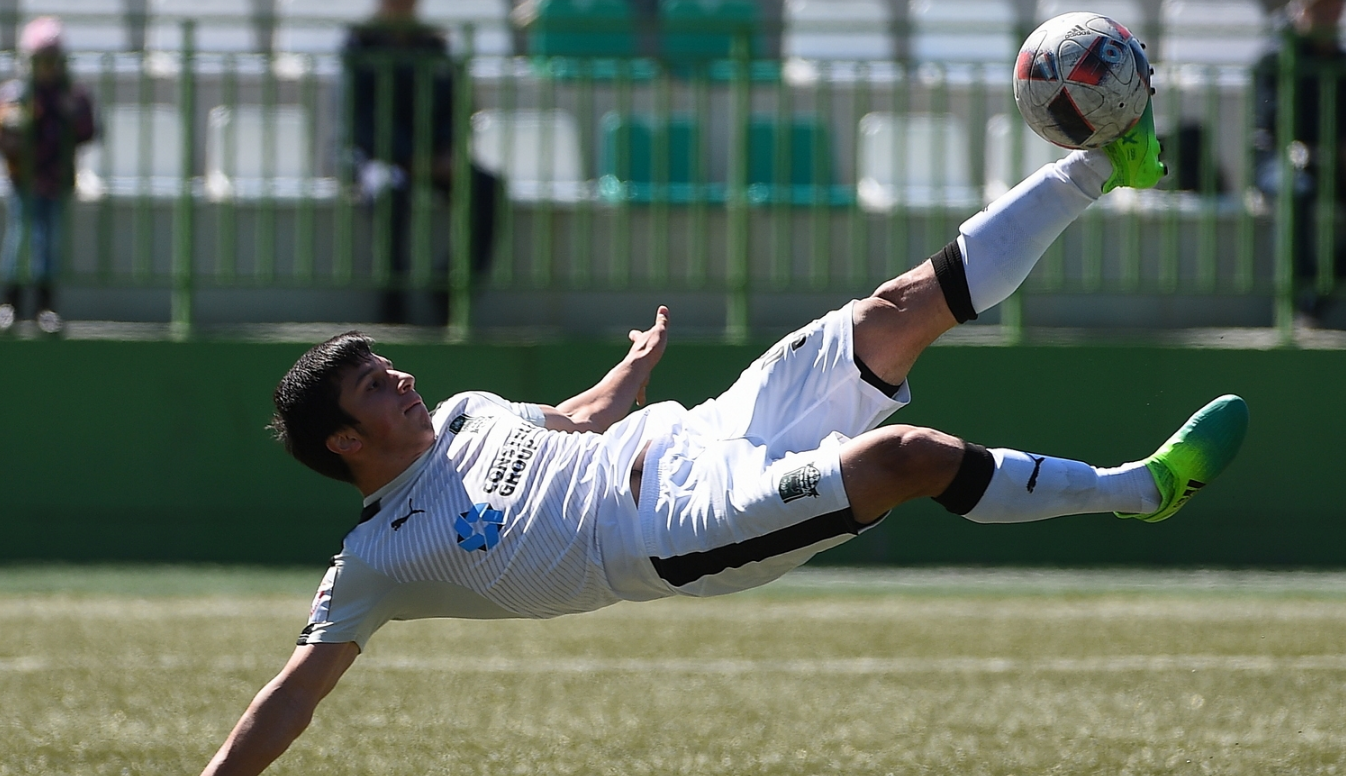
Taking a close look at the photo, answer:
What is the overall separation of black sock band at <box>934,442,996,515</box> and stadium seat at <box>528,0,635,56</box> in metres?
6.51

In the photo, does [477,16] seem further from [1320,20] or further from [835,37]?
[1320,20]

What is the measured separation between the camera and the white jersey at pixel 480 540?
15.3 feet

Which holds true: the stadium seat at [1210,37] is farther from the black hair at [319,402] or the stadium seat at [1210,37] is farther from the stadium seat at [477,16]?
the black hair at [319,402]

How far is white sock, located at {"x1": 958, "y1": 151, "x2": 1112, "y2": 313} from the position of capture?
4863mm

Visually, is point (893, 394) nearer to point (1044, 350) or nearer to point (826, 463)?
point (826, 463)

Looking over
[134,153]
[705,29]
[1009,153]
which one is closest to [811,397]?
[705,29]

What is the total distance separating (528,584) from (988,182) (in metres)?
7.64

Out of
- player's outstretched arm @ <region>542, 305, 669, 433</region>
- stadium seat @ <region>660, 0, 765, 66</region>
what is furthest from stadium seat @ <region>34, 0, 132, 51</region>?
player's outstretched arm @ <region>542, 305, 669, 433</region>

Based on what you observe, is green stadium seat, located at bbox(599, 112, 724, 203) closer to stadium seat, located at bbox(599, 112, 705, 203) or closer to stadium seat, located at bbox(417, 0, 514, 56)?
stadium seat, located at bbox(599, 112, 705, 203)

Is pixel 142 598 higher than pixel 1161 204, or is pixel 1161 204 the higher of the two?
pixel 1161 204

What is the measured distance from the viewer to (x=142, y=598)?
895cm

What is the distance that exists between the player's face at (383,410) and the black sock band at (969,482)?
57.5 inches

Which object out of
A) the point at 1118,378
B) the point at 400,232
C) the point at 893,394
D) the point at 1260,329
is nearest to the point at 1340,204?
the point at 1260,329

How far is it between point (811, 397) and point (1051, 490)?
32.5 inches
